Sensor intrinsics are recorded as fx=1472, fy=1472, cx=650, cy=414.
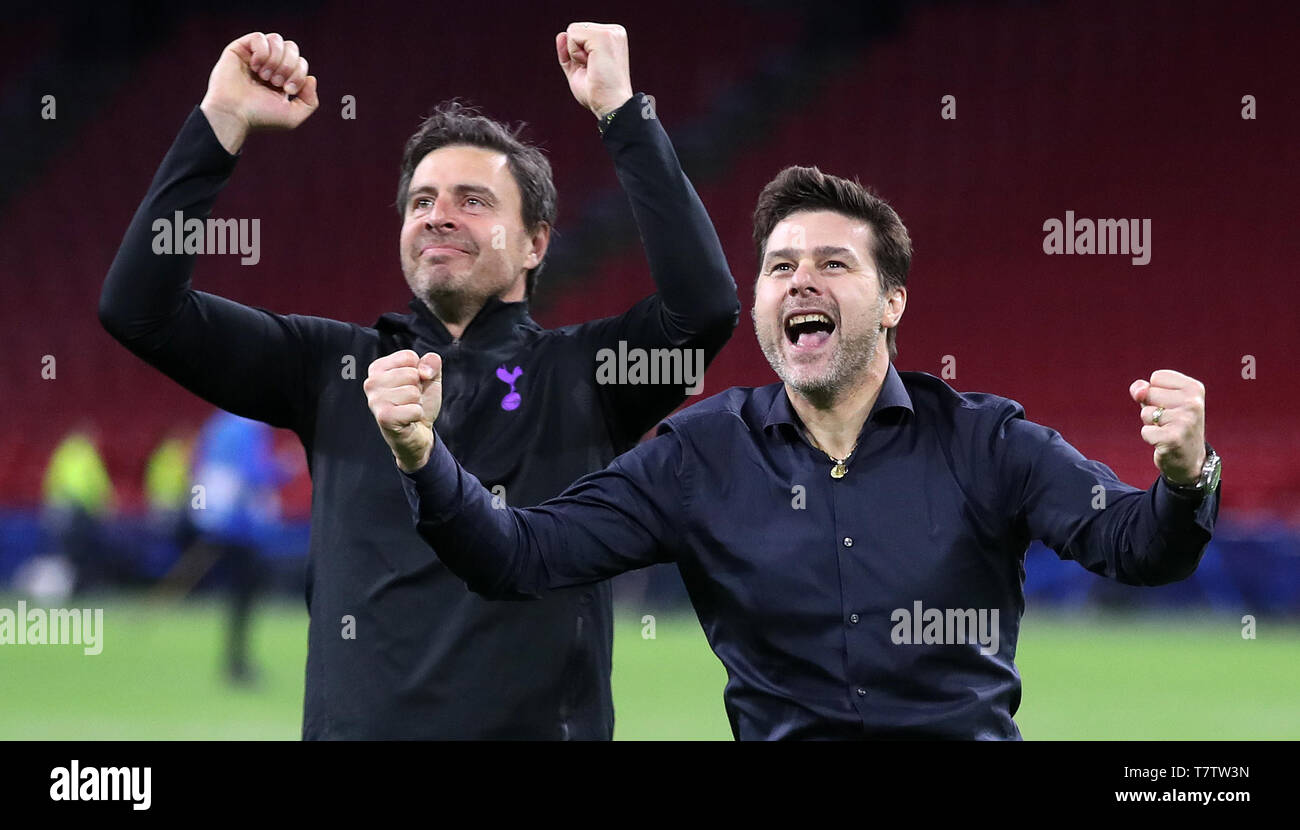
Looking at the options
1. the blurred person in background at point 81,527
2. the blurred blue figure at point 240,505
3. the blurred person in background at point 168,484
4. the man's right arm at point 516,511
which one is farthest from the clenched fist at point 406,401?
the blurred person in background at point 81,527

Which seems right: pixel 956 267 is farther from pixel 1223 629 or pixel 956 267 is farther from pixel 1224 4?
pixel 1223 629

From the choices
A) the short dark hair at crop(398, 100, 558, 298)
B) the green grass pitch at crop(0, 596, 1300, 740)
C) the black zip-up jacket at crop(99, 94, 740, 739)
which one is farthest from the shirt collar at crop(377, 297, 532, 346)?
the green grass pitch at crop(0, 596, 1300, 740)

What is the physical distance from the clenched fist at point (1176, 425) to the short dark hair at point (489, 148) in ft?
4.84

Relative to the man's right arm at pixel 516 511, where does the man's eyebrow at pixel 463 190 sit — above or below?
above

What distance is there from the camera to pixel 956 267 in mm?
12484

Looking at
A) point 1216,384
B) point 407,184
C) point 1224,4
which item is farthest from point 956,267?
point 407,184

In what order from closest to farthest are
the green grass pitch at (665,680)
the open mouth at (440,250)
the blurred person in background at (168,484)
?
the open mouth at (440,250) < the green grass pitch at (665,680) < the blurred person in background at (168,484)

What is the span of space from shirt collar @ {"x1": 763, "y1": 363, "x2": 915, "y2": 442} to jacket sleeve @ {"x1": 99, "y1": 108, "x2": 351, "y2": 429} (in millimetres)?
924

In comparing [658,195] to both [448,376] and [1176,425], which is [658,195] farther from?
[1176,425]

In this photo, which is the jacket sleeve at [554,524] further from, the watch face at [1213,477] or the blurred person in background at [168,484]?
the blurred person in background at [168,484]

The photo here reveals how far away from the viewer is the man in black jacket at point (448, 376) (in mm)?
2771

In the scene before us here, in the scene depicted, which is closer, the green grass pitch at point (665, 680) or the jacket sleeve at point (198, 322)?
the jacket sleeve at point (198, 322)

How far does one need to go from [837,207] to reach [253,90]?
1150 millimetres
